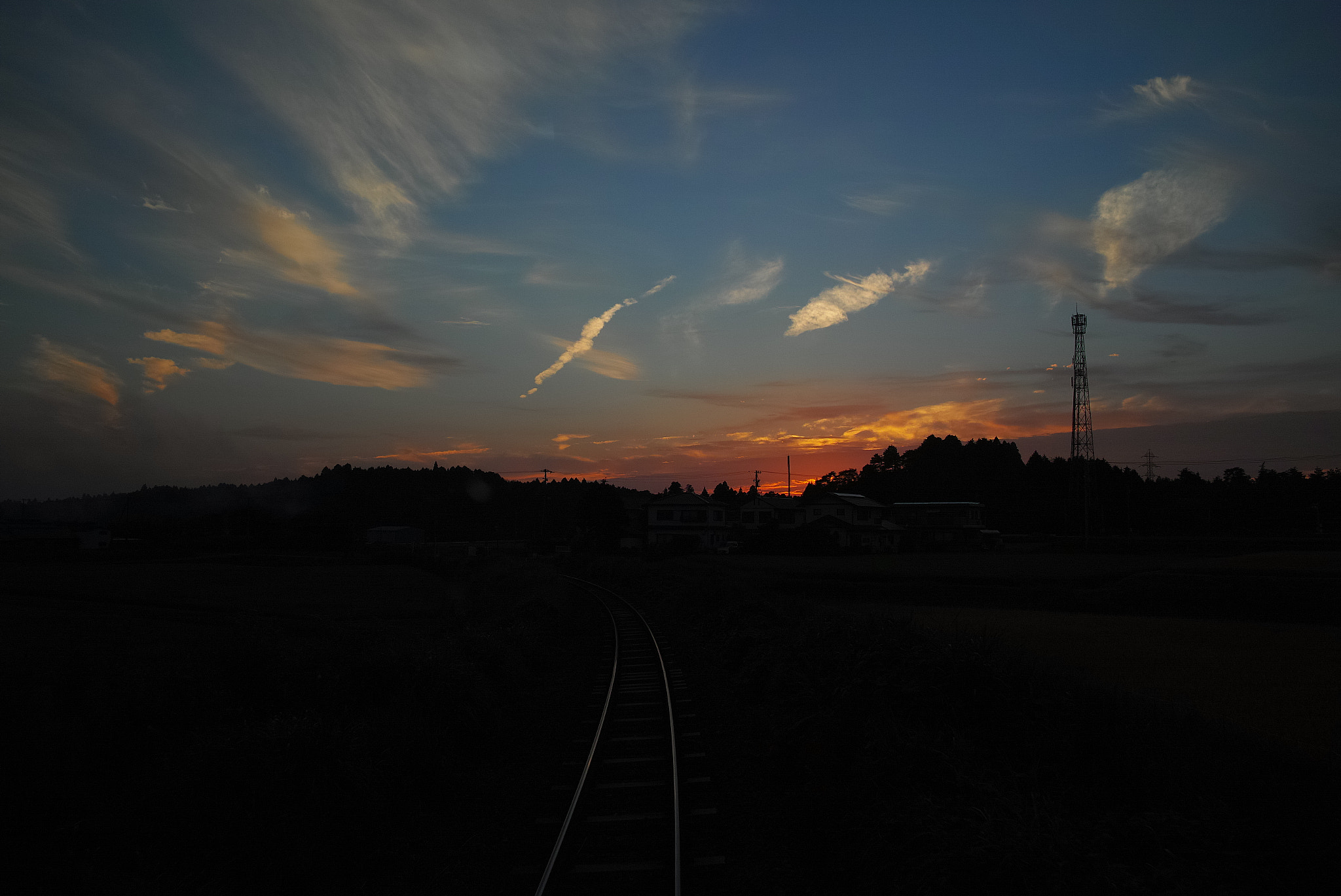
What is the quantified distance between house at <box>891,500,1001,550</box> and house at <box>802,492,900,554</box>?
2.65 metres

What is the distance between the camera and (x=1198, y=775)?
6.69 meters

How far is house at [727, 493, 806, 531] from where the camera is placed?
7869cm

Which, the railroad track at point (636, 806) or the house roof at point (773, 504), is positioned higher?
the house roof at point (773, 504)

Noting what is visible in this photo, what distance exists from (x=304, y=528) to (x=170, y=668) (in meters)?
75.2

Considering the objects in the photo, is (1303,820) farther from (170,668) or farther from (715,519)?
(715,519)

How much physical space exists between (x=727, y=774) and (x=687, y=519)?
6713cm

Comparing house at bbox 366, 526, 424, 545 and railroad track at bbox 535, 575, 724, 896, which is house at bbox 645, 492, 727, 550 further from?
railroad track at bbox 535, 575, 724, 896

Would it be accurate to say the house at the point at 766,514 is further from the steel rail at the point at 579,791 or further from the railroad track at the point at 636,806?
the railroad track at the point at 636,806

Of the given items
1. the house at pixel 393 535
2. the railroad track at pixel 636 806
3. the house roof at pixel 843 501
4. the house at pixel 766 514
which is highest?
the house roof at pixel 843 501

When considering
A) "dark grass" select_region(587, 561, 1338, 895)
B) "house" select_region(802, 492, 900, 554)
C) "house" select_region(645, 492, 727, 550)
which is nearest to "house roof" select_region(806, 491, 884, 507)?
"house" select_region(802, 492, 900, 554)

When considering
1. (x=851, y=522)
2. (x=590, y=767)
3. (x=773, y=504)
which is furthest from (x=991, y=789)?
(x=773, y=504)

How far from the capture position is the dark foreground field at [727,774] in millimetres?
5730

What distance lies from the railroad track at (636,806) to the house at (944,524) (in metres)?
67.6

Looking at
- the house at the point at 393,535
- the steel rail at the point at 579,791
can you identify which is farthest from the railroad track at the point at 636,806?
the house at the point at 393,535
